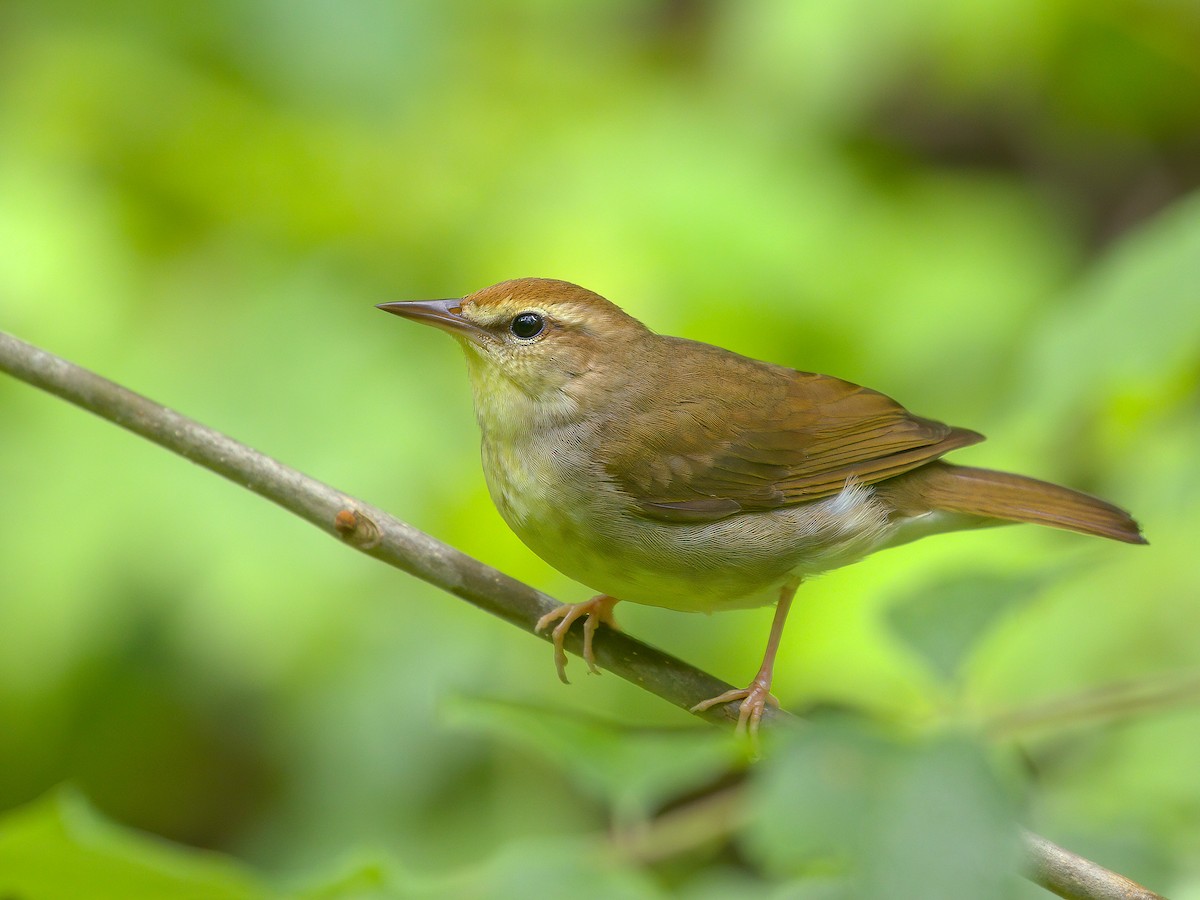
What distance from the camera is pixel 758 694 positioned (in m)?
3.09

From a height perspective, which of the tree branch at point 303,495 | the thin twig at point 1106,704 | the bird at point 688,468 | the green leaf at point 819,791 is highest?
the bird at point 688,468

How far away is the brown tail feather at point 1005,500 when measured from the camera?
338 cm

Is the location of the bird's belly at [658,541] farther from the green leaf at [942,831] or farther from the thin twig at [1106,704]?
the green leaf at [942,831]

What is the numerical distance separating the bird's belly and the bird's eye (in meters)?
0.33

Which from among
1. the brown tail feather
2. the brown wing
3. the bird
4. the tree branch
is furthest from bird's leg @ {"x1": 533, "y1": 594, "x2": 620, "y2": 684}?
the brown tail feather

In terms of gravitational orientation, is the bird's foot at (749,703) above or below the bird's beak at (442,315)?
below

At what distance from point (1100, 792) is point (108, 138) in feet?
14.6

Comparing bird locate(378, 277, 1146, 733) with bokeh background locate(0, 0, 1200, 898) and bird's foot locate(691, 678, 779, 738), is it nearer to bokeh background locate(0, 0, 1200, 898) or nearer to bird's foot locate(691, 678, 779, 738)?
bird's foot locate(691, 678, 779, 738)

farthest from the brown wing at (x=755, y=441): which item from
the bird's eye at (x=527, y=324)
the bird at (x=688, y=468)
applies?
the bird's eye at (x=527, y=324)

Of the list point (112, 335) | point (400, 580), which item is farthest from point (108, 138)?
point (400, 580)

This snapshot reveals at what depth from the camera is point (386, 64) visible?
196 inches

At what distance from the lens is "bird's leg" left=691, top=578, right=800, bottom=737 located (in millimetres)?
2645

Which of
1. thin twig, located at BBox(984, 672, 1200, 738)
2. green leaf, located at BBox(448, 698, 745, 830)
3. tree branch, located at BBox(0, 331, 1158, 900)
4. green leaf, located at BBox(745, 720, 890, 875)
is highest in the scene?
thin twig, located at BBox(984, 672, 1200, 738)

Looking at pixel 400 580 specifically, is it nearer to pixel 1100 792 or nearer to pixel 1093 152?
pixel 1100 792
